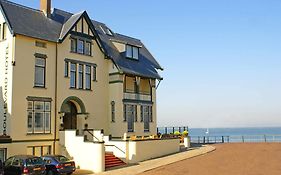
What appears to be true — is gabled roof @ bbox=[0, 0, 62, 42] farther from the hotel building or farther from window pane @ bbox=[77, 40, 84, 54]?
window pane @ bbox=[77, 40, 84, 54]

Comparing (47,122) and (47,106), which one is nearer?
(47,122)

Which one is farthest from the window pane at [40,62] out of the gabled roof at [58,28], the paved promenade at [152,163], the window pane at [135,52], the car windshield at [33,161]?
the window pane at [135,52]

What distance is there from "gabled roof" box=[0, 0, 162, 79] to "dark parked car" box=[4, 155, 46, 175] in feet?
32.6

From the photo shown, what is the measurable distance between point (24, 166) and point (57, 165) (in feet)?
7.87

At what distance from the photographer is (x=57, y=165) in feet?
81.2

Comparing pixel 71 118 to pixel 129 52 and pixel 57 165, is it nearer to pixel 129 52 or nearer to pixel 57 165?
pixel 57 165

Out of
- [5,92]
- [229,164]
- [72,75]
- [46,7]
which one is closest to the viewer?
[5,92]

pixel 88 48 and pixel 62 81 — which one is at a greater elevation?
pixel 88 48

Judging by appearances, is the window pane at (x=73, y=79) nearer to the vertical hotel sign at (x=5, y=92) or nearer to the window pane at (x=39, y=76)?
the window pane at (x=39, y=76)

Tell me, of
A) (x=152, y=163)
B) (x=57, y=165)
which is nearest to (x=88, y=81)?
(x=152, y=163)

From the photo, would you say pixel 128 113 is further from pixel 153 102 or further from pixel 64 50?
pixel 64 50

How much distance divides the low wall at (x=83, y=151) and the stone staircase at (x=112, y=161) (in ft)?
3.96

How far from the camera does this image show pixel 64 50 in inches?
1283

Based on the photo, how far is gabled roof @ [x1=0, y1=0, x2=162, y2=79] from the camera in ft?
98.0
